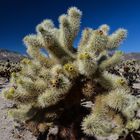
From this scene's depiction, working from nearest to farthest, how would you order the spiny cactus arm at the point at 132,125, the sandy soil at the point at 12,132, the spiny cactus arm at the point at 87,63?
1. the spiny cactus arm at the point at 87,63
2. the spiny cactus arm at the point at 132,125
3. the sandy soil at the point at 12,132

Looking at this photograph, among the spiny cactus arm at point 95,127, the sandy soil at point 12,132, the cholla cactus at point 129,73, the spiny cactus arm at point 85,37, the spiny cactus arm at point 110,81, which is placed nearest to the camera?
the spiny cactus arm at point 95,127

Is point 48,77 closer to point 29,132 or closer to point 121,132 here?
point 121,132

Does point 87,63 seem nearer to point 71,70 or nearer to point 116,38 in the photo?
point 71,70

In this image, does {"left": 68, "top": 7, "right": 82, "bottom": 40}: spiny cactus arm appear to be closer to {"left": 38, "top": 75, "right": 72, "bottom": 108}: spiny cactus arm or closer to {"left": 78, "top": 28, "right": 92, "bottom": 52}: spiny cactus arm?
{"left": 78, "top": 28, "right": 92, "bottom": 52}: spiny cactus arm

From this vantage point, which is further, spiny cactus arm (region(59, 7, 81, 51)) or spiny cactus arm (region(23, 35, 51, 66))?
spiny cactus arm (region(23, 35, 51, 66))

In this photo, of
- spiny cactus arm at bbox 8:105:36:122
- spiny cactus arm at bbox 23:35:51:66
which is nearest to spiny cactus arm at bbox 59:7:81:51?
spiny cactus arm at bbox 23:35:51:66

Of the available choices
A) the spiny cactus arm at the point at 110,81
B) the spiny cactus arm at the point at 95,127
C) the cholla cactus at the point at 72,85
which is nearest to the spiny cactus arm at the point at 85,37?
the cholla cactus at the point at 72,85

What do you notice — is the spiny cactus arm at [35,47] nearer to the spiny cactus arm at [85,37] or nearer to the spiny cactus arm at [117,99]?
the spiny cactus arm at [85,37]

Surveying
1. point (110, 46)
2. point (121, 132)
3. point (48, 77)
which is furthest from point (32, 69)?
point (121, 132)
